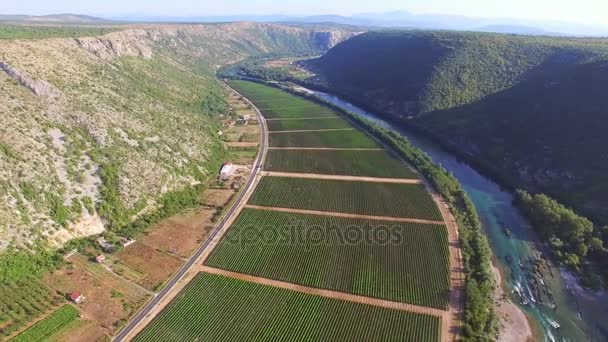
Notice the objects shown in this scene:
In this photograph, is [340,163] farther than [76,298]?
Yes

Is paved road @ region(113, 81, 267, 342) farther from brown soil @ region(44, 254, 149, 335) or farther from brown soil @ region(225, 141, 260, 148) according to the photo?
brown soil @ region(225, 141, 260, 148)

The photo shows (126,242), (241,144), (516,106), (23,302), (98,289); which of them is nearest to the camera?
(23,302)

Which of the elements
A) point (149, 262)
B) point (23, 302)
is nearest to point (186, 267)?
point (149, 262)

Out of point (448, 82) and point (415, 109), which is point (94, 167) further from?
point (448, 82)

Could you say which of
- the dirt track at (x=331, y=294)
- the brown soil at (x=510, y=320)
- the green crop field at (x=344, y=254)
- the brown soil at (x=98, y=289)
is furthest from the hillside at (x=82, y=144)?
the brown soil at (x=510, y=320)

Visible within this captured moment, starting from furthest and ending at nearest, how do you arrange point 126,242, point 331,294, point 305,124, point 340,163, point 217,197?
point 305,124, point 340,163, point 217,197, point 126,242, point 331,294

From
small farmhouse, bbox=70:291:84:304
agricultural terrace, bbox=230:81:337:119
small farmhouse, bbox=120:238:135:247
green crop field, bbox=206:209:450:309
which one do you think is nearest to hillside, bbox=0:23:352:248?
small farmhouse, bbox=120:238:135:247

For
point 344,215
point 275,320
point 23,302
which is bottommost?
point 275,320

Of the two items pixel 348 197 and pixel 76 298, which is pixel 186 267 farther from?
pixel 348 197
